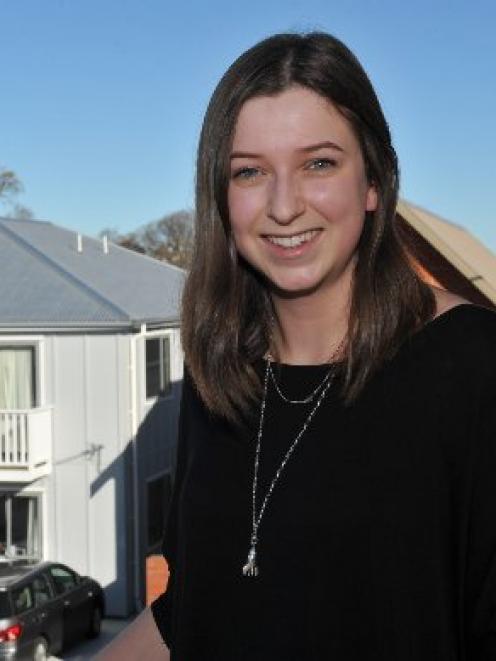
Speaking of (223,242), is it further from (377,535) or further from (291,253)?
(377,535)

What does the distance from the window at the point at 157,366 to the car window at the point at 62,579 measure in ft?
14.3

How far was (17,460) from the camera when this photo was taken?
1820cm

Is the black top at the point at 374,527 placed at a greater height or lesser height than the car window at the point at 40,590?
greater

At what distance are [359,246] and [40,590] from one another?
1411 centimetres

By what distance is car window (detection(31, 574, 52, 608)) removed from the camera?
14742 mm

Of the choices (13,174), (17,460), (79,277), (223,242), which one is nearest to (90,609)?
(17,460)

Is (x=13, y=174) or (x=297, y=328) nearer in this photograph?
(x=297, y=328)

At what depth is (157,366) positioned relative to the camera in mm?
19750

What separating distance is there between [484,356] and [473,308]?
0.35 feet

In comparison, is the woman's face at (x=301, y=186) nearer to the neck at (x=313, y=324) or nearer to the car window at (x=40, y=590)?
the neck at (x=313, y=324)

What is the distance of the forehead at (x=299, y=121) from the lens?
167cm

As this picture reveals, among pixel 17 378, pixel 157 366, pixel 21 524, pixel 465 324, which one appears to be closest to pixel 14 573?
pixel 21 524

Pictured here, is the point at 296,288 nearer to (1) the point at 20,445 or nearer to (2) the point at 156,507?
(1) the point at 20,445

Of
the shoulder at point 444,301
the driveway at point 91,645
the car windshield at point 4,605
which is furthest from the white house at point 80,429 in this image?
the shoulder at point 444,301
